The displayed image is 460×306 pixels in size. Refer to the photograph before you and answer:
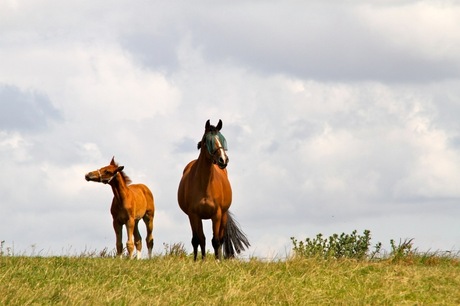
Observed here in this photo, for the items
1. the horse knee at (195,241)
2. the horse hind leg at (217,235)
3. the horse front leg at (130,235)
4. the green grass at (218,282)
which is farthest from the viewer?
the horse front leg at (130,235)

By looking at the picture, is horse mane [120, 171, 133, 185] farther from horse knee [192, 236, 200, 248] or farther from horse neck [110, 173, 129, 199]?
horse knee [192, 236, 200, 248]

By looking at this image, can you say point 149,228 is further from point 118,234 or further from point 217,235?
point 217,235

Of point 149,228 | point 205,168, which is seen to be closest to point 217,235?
point 205,168

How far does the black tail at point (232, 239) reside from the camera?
1978 centimetres

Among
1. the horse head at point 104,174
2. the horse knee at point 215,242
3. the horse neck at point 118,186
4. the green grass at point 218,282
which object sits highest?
the horse head at point 104,174

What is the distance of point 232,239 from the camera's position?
1983 centimetres

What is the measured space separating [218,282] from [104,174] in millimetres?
7317

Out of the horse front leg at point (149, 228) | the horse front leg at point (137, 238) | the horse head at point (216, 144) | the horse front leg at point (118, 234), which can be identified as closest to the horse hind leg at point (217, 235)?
the horse head at point (216, 144)

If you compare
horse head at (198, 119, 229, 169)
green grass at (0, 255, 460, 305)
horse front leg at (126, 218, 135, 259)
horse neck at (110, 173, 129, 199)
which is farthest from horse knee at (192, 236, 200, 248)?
horse neck at (110, 173, 129, 199)

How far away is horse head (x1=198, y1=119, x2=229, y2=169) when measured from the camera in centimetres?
1667

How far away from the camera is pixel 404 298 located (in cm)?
1402

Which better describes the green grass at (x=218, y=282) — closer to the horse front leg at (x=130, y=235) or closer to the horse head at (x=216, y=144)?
the horse head at (x=216, y=144)

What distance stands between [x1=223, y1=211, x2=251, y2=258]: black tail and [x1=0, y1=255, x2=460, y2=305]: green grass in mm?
3224

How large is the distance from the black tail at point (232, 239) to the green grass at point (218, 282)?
3.22m
